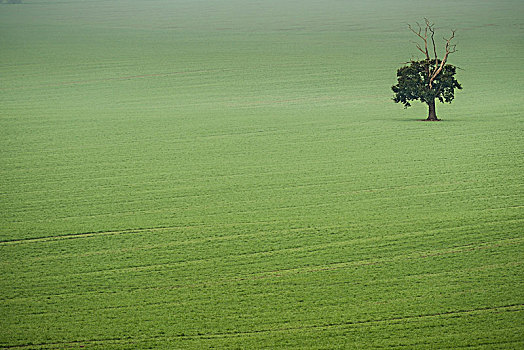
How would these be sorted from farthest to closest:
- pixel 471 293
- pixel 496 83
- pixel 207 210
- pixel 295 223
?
pixel 496 83
pixel 207 210
pixel 295 223
pixel 471 293

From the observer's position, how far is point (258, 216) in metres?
15.7

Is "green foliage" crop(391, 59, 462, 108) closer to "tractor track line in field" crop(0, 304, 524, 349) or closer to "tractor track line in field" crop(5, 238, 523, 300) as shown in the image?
"tractor track line in field" crop(5, 238, 523, 300)

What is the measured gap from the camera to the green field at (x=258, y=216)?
10.7 metres

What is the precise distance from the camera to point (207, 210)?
16312 mm

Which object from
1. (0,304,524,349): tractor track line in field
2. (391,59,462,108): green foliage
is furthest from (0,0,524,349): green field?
(391,59,462,108): green foliage

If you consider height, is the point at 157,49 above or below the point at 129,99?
above

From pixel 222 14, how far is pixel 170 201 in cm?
6979

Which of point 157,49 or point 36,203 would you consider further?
point 157,49

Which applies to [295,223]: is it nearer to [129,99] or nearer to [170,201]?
[170,201]

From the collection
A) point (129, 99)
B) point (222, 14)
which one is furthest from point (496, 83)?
point (222, 14)

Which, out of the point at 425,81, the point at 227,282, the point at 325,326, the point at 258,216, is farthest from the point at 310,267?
the point at 425,81

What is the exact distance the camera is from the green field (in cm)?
1066

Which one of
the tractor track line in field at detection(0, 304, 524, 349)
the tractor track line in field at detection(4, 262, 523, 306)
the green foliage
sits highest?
the green foliage

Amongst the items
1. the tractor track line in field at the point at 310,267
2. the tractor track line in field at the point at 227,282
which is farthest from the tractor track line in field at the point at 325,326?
the tractor track line in field at the point at 310,267
